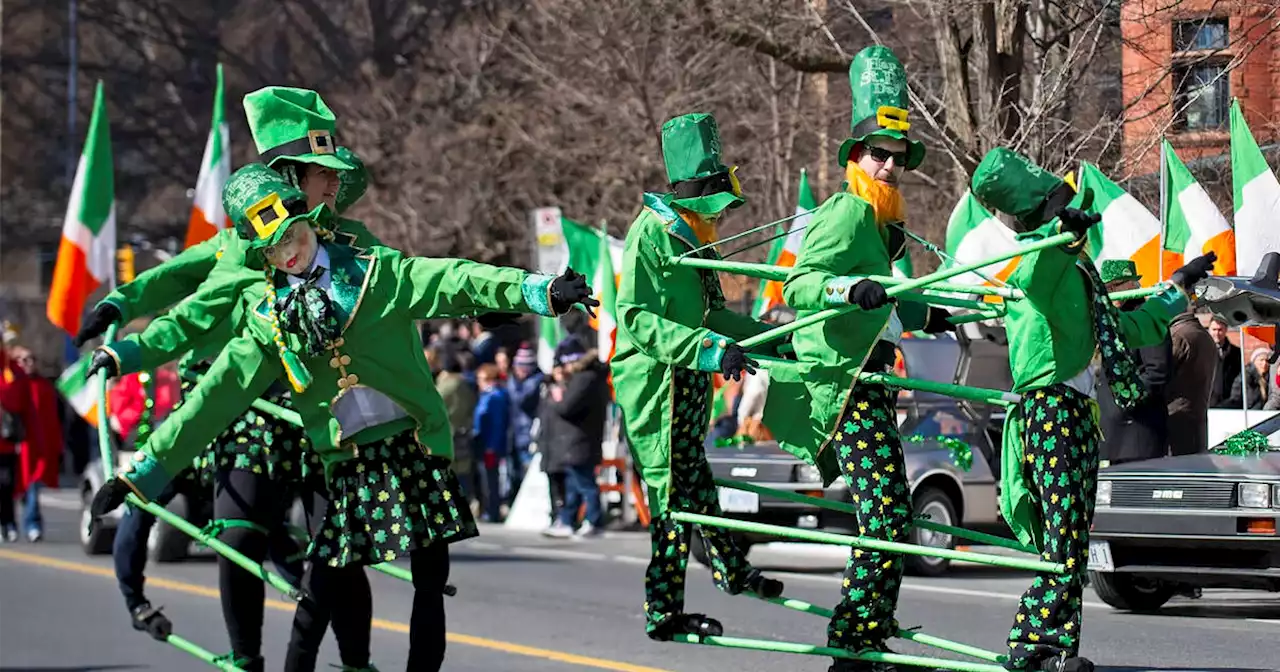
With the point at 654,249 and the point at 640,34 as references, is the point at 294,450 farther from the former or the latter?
the point at 640,34

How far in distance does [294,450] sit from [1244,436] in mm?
5225

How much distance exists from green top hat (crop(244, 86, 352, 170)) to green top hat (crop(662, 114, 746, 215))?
3.88 feet

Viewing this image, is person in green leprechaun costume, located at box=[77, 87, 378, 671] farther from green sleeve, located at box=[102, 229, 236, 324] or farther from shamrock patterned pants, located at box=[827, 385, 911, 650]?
shamrock patterned pants, located at box=[827, 385, 911, 650]

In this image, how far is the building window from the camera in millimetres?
12859

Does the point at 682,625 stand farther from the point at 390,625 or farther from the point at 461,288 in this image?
the point at 390,625

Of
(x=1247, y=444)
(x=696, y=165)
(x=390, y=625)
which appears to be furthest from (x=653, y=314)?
(x=390, y=625)

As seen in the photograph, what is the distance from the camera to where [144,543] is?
9.77 meters

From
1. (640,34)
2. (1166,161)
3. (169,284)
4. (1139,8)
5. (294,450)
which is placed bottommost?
(294,450)

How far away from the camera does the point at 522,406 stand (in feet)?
68.2

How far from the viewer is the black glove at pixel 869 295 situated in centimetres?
631

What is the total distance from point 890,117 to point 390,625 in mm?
5671

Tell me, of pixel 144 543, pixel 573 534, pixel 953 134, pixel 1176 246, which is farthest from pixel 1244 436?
pixel 573 534

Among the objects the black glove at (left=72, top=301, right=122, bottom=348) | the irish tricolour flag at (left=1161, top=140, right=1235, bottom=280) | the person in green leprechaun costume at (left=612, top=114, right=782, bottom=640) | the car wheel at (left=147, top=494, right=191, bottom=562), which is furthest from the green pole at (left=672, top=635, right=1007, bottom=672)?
the car wheel at (left=147, top=494, right=191, bottom=562)

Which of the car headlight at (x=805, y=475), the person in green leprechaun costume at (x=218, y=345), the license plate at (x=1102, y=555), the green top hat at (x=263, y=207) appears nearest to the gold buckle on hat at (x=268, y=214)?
the green top hat at (x=263, y=207)
